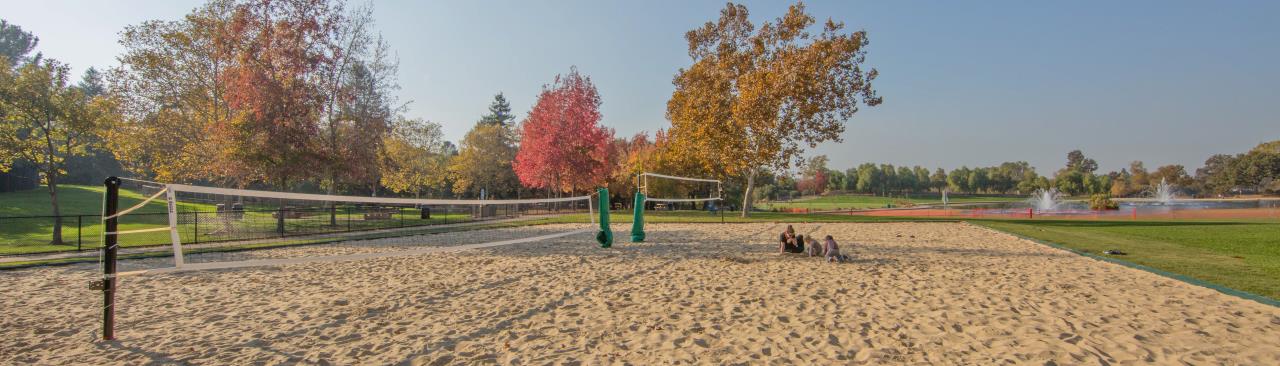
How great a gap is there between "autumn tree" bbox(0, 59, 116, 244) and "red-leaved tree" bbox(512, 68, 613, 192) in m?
19.9

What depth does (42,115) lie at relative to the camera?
Answer: 52.5 ft

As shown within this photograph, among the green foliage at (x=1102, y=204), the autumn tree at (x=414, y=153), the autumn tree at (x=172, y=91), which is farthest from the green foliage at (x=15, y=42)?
the green foliage at (x=1102, y=204)

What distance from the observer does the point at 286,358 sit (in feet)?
15.2

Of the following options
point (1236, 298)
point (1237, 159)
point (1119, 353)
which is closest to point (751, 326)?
point (1119, 353)

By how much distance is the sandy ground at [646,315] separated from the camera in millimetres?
4699

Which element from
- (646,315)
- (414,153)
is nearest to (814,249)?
(646,315)

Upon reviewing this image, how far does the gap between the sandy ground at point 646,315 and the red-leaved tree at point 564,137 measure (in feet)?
73.6

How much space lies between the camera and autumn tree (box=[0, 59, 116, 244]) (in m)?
→ 15.6

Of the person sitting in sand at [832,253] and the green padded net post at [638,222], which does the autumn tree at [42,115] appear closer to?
the green padded net post at [638,222]

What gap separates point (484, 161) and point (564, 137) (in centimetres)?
1597

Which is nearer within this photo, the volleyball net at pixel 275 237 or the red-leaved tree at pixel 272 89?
the volleyball net at pixel 275 237

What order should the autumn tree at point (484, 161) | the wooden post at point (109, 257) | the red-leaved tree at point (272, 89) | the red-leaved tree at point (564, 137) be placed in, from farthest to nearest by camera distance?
the autumn tree at point (484, 161) → the red-leaved tree at point (564, 137) → the red-leaved tree at point (272, 89) → the wooden post at point (109, 257)

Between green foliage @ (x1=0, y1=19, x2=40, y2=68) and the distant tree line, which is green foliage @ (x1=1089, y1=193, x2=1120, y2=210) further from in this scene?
green foliage @ (x1=0, y1=19, x2=40, y2=68)

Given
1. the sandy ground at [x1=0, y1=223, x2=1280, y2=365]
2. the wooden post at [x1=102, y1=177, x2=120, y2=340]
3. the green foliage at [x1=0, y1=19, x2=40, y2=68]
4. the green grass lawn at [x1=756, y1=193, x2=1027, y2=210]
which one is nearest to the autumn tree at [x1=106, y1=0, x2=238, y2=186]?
the sandy ground at [x1=0, y1=223, x2=1280, y2=365]
